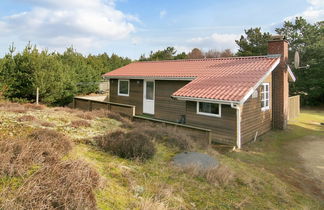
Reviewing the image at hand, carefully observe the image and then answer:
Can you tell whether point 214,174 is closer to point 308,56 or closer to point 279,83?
point 279,83

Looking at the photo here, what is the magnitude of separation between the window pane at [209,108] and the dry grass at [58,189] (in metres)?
6.74

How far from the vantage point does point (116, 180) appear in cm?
360

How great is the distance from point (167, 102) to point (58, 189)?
10.0 m

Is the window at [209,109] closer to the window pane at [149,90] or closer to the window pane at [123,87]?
the window pane at [149,90]

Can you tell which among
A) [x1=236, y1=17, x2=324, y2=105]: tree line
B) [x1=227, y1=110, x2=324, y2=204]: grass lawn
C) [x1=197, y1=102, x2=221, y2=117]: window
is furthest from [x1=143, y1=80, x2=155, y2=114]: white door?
[x1=236, y1=17, x2=324, y2=105]: tree line

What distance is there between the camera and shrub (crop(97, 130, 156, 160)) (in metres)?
4.82

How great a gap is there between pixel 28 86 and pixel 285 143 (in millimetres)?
14461

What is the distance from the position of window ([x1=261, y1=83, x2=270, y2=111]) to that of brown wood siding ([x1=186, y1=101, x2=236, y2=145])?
3056mm

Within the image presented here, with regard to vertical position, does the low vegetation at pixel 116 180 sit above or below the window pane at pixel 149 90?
below

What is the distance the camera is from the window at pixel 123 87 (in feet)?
48.4

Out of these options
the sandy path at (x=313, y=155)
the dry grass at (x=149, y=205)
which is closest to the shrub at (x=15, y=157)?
the dry grass at (x=149, y=205)

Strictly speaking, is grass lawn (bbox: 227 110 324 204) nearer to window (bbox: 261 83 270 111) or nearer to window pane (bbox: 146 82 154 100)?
window (bbox: 261 83 270 111)

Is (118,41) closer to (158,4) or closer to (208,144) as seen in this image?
(158,4)

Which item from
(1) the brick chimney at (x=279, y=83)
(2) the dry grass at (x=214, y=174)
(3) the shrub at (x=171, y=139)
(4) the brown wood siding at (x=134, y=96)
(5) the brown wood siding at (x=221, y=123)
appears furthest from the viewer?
(4) the brown wood siding at (x=134, y=96)
